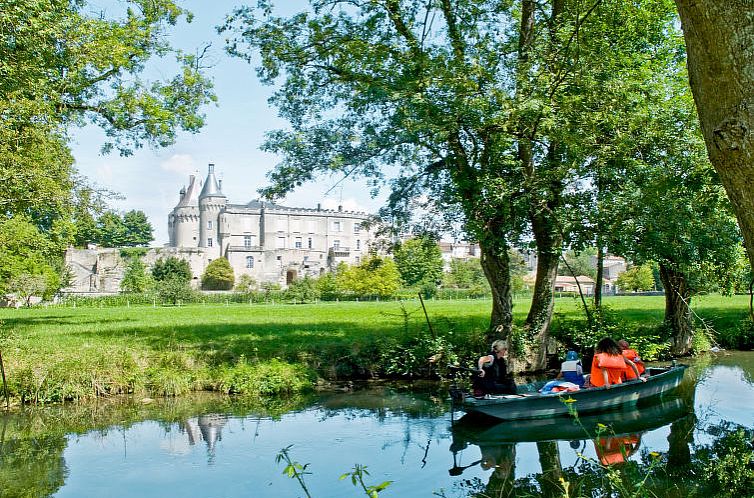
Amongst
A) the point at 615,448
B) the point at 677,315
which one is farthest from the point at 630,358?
the point at 677,315

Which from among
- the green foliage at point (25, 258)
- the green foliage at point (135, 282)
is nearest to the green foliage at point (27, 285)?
the green foliage at point (25, 258)

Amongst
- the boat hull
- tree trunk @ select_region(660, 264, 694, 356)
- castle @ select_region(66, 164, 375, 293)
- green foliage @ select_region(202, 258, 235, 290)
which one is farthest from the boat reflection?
castle @ select_region(66, 164, 375, 293)

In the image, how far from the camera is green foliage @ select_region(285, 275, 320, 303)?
55.9 m

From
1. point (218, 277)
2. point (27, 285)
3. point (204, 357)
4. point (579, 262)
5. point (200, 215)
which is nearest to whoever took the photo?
point (204, 357)

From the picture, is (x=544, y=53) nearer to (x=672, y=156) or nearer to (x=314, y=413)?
(x=672, y=156)

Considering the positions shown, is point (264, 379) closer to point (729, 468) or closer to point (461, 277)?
point (729, 468)

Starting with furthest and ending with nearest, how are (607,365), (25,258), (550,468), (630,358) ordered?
(25,258), (630,358), (607,365), (550,468)

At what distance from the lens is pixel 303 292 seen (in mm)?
56562

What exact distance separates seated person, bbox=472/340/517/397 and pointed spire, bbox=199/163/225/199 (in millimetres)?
97068

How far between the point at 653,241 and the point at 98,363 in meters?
12.1

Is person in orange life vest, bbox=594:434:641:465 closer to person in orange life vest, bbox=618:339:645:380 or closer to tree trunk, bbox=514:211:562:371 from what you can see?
person in orange life vest, bbox=618:339:645:380

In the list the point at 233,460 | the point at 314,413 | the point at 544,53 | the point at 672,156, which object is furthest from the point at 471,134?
the point at 233,460

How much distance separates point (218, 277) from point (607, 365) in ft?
232

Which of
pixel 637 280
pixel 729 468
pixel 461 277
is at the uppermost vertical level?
pixel 461 277
